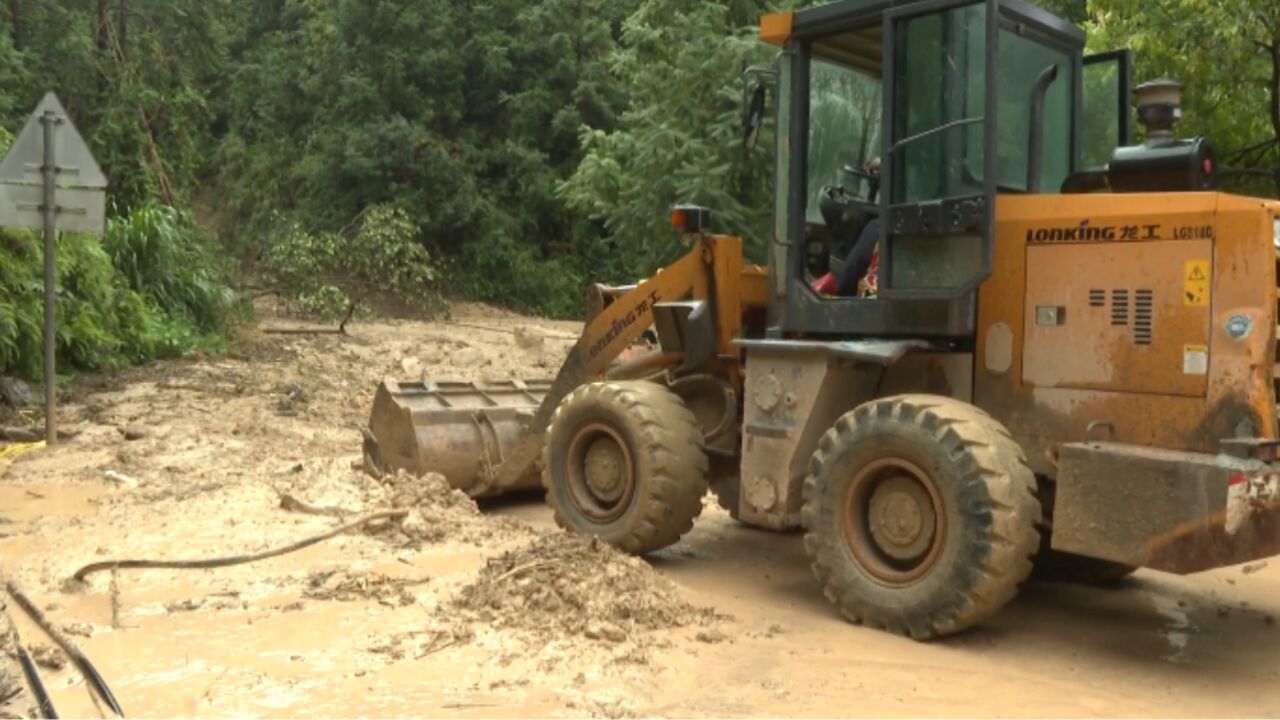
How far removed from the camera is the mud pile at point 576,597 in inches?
217

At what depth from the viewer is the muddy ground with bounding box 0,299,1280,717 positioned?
478 centimetres

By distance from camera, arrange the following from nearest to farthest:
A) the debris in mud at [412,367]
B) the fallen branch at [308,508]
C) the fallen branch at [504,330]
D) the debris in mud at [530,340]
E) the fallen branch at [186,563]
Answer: the fallen branch at [186,563] < the fallen branch at [308,508] < the debris in mud at [412,367] < the debris in mud at [530,340] < the fallen branch at [504,330]

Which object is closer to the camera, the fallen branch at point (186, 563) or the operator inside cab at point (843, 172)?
the fallen branch at point (186, 563)

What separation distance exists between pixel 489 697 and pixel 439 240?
1004 inches

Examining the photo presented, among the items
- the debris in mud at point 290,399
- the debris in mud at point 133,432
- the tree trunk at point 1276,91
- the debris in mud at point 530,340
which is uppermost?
the tree trunk at point 1276,91

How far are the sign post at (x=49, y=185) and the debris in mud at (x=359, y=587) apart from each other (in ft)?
17.2

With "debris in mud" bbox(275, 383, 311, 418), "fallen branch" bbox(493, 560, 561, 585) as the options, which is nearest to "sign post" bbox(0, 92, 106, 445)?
"debris in mud" bbox(275, 383, 311, 418)

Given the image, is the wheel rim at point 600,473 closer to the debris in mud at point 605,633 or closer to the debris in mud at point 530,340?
the debris in mud at point 605,633

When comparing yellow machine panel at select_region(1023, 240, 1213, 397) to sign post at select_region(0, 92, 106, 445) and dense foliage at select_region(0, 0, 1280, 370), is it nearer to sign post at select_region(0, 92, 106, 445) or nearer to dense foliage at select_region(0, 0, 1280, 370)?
dense foliage at select_region(0, 0, 1280, 370)

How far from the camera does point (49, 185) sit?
10.3m

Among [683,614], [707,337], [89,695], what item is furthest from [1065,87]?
[89,695]

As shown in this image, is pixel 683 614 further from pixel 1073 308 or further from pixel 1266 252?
pixel 1266 252

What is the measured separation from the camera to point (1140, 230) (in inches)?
213

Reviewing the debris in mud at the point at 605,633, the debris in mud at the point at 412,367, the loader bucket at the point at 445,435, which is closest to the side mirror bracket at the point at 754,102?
the loader bucket at the point at 445,435
